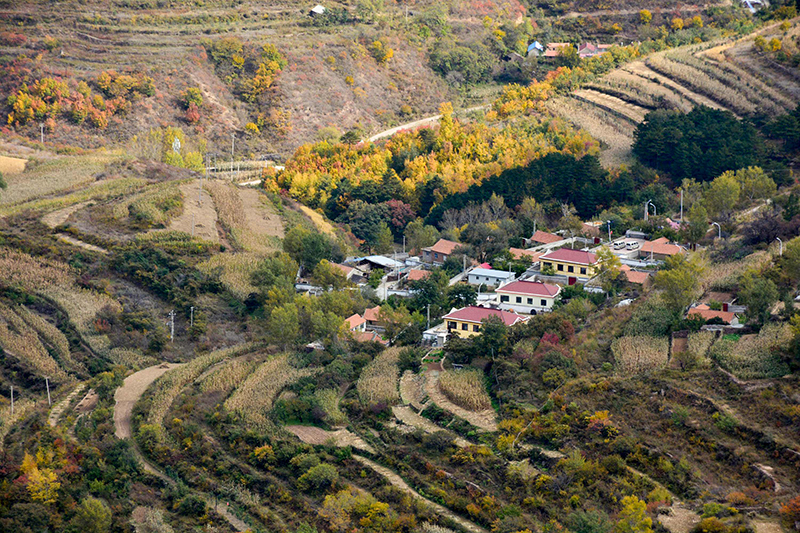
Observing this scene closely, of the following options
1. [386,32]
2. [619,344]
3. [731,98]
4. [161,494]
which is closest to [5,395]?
[161,494]

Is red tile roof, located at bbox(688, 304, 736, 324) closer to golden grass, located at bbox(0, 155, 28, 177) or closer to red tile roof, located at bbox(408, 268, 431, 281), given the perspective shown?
red tile roof, located at bbox(408, 268, 431, 281)

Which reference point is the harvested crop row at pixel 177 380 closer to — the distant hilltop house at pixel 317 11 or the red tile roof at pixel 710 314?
the red tile roof at pixel 710 314

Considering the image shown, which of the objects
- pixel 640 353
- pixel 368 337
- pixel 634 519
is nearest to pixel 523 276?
pixel 368 337

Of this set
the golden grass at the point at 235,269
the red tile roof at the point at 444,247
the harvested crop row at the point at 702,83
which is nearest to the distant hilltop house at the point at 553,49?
the harvested crop row at the point at 702,83

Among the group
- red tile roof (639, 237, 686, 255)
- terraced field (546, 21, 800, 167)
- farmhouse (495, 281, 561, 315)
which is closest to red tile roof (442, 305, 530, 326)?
farmhouse (495, 281, 561, 315)

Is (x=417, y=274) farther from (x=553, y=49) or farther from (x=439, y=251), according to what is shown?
(x=553, y=49)

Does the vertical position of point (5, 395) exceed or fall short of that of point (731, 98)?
it falls short

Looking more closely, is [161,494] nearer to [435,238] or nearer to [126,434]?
[126,434]

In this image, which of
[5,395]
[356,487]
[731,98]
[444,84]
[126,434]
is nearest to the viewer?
[356,487]
